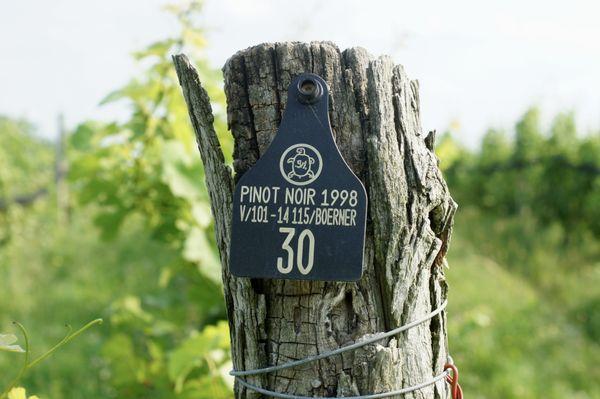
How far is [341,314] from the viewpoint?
1.26m

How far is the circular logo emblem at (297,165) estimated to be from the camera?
4.11 feet

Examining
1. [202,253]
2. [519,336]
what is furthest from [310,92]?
[519,336]

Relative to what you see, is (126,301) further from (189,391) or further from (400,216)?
(400,216)

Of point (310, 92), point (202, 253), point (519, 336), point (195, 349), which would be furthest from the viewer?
point (519, 336)

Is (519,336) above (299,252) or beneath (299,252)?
beneath

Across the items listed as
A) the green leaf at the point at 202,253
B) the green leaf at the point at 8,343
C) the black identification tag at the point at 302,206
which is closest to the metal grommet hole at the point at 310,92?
the black identification tag at the point at 302,206

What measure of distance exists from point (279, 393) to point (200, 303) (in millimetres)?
1787

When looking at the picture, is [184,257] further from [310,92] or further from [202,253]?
[310,92]

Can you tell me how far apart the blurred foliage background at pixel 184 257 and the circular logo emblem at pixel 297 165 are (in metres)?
0.64

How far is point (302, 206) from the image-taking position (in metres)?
1.26

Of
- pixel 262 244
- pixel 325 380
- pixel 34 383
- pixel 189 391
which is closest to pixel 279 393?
pixel 325 380

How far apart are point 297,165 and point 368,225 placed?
6.7 inches

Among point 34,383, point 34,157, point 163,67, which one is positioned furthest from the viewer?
point 34,157

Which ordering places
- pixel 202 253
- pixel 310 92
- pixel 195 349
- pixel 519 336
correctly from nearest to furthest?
pixel 310 92
pixel 195 349
pixel 202 253
pixel 519 336
